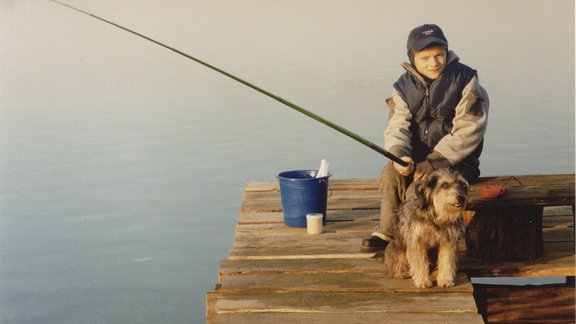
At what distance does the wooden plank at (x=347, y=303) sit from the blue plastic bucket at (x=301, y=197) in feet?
4.52

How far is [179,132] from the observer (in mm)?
15031

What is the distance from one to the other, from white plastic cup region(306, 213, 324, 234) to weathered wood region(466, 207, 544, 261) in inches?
45.5

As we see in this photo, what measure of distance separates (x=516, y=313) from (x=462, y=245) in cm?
77

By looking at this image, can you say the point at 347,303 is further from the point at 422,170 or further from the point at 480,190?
the point at 480,190

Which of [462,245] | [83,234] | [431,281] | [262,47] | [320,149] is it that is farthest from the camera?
[262,47]

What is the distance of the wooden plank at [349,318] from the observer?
16.2 ft

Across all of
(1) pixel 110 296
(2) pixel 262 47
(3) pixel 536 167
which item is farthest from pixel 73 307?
(2) pixel 262 47

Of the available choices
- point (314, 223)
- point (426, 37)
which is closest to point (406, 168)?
point (426, 37)

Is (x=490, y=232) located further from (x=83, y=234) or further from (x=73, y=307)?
(x=83, y=234)

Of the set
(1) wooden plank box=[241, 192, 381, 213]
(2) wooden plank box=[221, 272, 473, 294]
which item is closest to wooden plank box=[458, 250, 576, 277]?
(2) wooden plank box=[221, 272, 473, 294]

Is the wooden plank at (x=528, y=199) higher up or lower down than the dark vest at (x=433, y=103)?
lower down

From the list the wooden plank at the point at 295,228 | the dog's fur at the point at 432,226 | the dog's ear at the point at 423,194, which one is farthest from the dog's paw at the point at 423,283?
the wooden plank at the point at 295,228

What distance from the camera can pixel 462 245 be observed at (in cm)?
624

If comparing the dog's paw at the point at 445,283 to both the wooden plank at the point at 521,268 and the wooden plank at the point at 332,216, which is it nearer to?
the wooden plank at the point at 521,268
